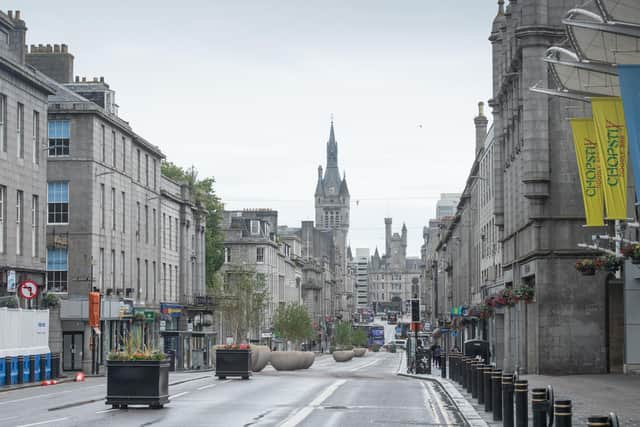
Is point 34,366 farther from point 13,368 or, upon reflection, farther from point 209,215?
point 209,215

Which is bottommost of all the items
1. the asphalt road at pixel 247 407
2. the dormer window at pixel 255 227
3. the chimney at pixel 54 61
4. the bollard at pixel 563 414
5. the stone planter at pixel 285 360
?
the stone planter at pixel 285 360

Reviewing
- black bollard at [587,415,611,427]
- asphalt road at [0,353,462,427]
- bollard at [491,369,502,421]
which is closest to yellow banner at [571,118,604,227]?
asphalt road at [0,353,462,427]

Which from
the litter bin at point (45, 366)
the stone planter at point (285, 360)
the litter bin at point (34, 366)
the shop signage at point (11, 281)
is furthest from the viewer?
the stone planter at point (285, 360)

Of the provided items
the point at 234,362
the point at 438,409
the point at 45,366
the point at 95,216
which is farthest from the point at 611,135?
the point at 95,216

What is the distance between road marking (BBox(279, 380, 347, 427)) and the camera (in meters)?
21.3

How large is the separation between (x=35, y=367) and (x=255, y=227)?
84.0 m

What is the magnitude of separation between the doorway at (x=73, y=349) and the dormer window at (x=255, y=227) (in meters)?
65.3

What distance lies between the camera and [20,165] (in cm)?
5141

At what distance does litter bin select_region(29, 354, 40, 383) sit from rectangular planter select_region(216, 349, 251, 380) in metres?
7.67

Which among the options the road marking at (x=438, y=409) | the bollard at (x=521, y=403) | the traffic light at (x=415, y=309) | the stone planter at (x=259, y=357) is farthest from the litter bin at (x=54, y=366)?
the bollard at (x=521, y=403)

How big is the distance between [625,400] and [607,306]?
16.5 m

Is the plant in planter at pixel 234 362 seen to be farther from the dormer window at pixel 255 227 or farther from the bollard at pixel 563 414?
the dormer window at pixel 255 227

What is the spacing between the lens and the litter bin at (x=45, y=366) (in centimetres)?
4491

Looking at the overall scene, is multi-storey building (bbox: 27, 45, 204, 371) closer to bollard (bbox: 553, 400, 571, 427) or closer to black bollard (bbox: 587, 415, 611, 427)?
bollard (bbox: 553, 400, 571, 427)
